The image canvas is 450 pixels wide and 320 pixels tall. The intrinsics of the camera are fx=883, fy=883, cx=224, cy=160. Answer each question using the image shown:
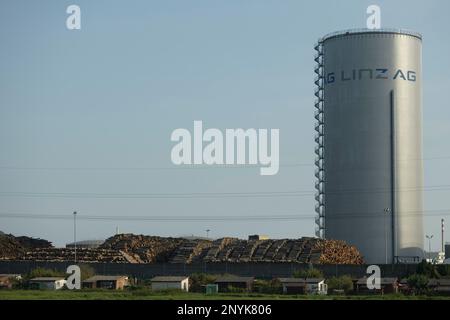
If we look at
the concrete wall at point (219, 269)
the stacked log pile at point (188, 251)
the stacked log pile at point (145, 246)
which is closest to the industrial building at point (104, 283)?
the concrete wall at point (219, 269)

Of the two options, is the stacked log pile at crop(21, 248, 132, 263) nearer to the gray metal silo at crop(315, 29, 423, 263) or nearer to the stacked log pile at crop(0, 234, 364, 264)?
the stacked log pile at crop(0, 234, 364, 264)

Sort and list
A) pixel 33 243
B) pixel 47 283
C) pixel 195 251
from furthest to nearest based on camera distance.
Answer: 1. pixel 33 243
2. pixel 195 251
3. pixel 47 283

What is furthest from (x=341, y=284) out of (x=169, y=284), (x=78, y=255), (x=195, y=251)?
(x=78, y=255)

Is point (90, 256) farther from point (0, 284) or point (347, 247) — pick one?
point (347, 247)

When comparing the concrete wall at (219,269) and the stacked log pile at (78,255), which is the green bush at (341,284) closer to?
the concrete wall at (219,269)

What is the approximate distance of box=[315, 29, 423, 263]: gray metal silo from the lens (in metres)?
83.3

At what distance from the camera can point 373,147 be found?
83.6m

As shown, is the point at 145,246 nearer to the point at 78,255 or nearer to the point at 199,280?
the point at 78,255

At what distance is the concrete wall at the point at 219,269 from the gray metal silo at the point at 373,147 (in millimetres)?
15475

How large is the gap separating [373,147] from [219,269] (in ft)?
72.6

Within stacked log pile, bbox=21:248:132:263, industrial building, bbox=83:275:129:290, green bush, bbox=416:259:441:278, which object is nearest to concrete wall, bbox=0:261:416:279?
green bush, bbox=416:259:441:278

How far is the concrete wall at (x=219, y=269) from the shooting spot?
221 ft

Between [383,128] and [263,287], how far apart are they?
27321 mm

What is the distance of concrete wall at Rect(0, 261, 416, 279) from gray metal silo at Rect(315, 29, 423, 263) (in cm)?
1547
